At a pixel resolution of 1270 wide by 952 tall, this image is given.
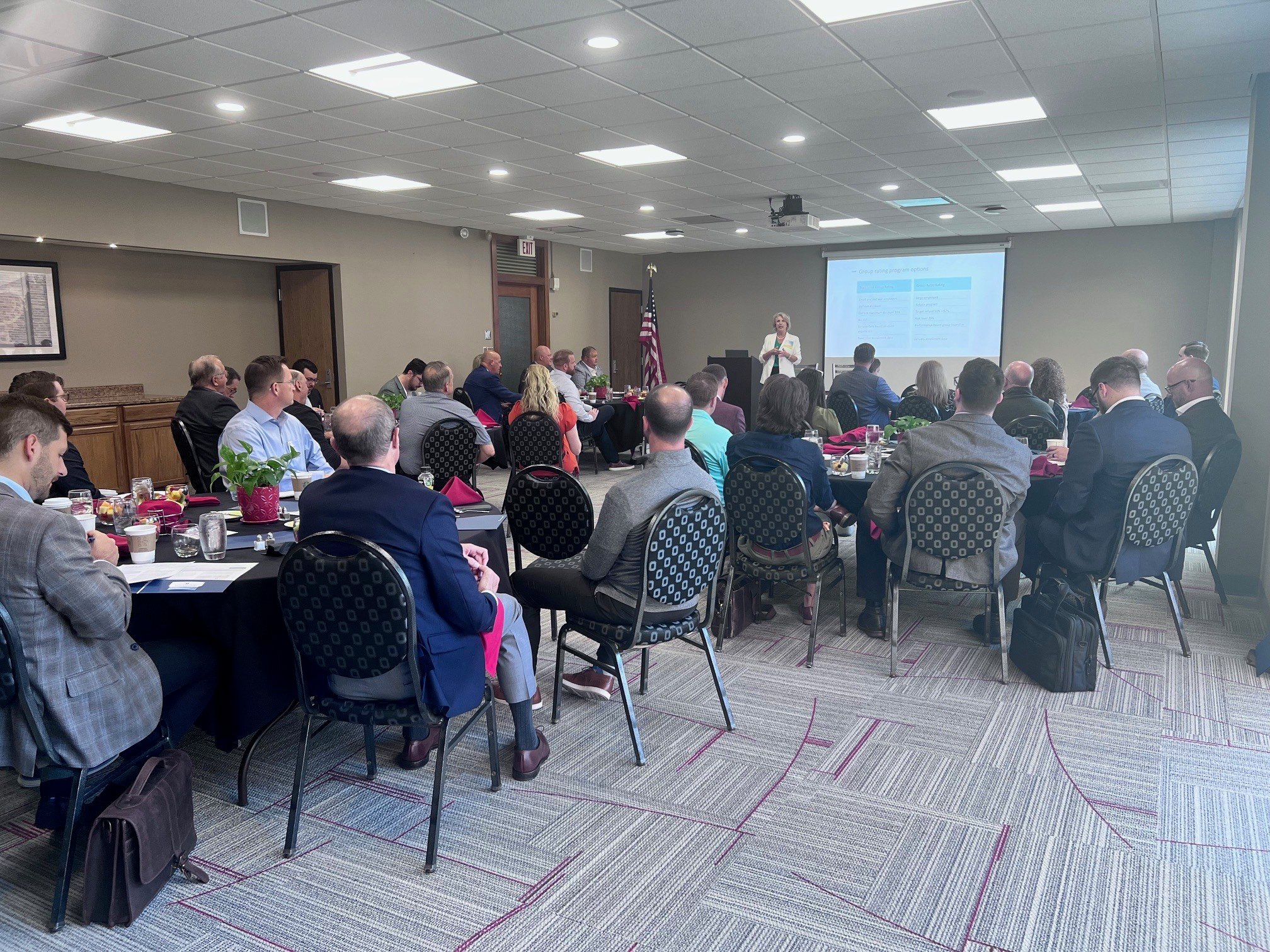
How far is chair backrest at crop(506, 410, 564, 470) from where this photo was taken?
671cm

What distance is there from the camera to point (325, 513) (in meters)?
2.36

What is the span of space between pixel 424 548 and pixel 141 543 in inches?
45.1

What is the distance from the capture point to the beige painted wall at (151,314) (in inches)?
317

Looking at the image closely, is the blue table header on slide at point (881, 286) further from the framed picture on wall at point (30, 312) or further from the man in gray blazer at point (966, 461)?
the framed picture on wall at point (30, 312)

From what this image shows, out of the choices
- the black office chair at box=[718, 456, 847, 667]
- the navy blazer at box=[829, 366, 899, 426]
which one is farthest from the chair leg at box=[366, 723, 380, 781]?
the navy blazer at box=[829, 366, 899, 426]

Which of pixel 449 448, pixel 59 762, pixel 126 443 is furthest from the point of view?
pixel 126 443

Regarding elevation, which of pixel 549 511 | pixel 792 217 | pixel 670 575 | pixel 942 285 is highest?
pixel 792 217

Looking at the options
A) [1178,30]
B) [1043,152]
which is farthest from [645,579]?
[1043,152]

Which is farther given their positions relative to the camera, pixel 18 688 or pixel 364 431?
pixel 364 431

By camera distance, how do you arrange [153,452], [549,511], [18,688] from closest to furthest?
[18,688] < [549,511] < [153,452]

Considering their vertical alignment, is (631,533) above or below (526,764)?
above

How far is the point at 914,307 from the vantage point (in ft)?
42.9

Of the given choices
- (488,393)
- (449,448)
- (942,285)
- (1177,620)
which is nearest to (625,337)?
(942,285)

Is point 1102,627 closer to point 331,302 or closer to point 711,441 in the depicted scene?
point 711,441
